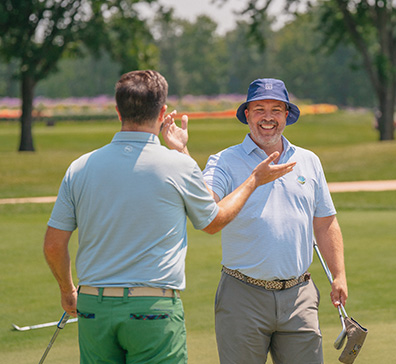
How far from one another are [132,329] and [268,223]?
1.10 meters

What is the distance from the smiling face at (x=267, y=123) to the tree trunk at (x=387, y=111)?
2858 cm

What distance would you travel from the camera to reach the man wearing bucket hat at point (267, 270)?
4043 mm

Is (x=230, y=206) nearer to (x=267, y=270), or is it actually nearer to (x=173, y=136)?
(x=173, y=136)

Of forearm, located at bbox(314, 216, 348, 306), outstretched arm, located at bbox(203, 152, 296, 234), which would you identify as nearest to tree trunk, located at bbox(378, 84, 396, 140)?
forearm, located at bbox(314, 216, 348, 306)

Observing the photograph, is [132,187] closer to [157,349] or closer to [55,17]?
[157,349]

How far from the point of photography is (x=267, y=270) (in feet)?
13.2

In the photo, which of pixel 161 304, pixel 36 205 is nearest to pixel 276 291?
pixel 161 304

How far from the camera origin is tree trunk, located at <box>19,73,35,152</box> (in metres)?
30.8

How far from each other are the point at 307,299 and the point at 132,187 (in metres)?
1.37

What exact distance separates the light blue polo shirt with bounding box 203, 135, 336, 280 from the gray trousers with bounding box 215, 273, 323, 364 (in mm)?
113

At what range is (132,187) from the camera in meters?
3.25

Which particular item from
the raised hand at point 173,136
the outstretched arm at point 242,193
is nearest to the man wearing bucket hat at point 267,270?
the outstretched arm at point 242,193

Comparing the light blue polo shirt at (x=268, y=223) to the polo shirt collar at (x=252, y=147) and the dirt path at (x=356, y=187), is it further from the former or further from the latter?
the dirt path at (x=356, y=187)

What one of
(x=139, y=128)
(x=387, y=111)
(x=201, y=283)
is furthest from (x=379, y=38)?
(x=139, y=128)
